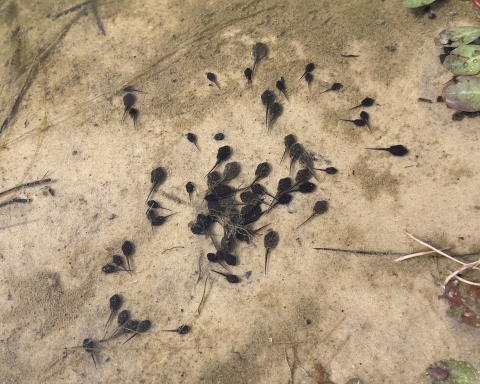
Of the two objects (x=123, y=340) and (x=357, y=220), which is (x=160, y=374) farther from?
(x=357, y=220)

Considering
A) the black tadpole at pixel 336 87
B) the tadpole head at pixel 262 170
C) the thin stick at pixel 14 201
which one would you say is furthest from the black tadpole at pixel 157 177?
the black tadpole at pixel 336 87

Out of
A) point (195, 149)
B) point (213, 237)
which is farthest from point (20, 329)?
point (195, 149)

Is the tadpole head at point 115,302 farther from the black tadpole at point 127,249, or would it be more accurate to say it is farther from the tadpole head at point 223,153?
the tadpole head at point 223,153

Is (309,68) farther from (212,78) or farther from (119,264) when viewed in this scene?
(119,264)

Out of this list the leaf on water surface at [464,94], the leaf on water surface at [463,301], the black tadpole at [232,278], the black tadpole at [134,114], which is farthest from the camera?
the black tadpole at [134,114]

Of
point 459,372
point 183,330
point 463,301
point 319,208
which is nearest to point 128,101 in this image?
point 319,208

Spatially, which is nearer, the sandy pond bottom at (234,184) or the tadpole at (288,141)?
the sandy pond bottom at (234,184)
